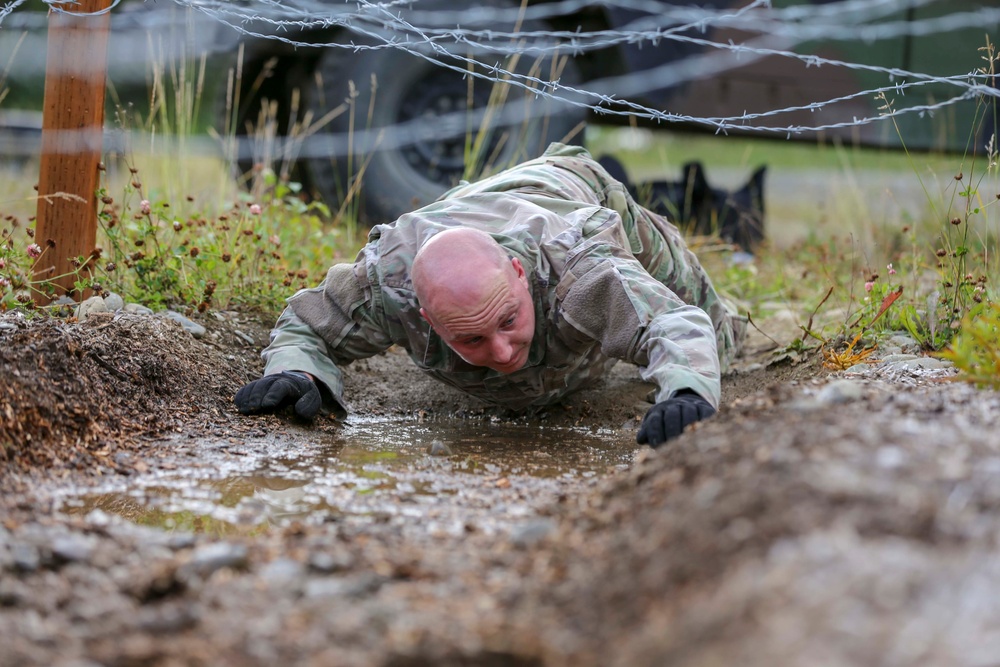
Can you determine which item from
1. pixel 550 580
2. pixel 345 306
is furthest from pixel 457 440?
pixel 550 580

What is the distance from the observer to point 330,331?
3.44 m

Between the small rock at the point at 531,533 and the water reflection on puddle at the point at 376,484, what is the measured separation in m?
0.20

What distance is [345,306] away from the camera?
135 inches

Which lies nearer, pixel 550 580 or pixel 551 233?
pixel 550 580

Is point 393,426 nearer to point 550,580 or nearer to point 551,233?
point 551,233

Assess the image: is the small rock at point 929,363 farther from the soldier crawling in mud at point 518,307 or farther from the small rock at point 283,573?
the small rock at point 283,573

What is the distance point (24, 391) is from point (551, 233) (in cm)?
154

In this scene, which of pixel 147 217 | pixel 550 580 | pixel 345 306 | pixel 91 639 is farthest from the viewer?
pixel 147 217

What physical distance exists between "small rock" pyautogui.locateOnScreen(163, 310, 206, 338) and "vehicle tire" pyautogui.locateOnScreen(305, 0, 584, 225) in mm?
2032

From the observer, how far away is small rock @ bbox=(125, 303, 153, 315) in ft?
11.5

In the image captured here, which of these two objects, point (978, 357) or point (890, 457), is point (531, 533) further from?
point (978, 357)

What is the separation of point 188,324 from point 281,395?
0.67m

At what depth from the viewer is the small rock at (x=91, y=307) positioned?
3.40 metres

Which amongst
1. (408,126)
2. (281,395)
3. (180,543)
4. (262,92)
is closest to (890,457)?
(180,543)
